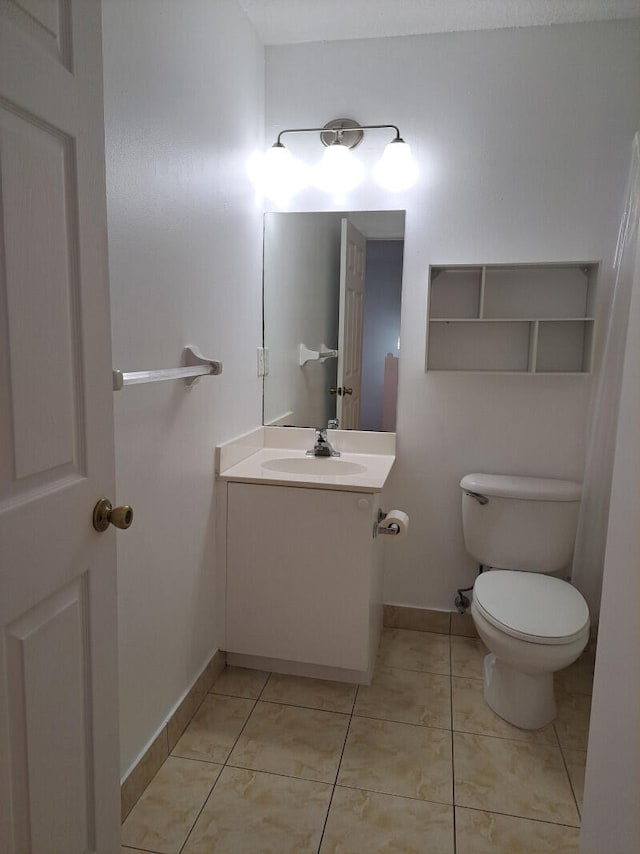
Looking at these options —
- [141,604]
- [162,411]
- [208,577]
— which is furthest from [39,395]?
[208,577]

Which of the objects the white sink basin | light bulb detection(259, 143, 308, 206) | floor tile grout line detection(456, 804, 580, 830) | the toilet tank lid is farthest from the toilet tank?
light bulb detection(259, 143, 308, 206)

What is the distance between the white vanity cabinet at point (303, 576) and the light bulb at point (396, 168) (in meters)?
1.26

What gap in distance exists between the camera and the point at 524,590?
2.03 metres

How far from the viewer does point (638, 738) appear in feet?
2.65

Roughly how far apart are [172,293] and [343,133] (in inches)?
47.0

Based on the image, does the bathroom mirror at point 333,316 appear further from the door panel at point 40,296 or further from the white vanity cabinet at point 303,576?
the door panel at point 40,296

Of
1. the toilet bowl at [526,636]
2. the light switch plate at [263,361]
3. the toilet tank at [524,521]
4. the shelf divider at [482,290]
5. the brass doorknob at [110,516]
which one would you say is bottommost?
the toilet bowl at [526,636]

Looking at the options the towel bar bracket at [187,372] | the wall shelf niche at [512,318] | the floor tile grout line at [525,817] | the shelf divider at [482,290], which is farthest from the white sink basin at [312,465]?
the floor tile grout line at [525,817]

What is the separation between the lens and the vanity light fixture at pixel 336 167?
2.25 m

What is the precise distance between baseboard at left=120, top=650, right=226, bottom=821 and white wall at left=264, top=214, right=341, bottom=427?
1068mm

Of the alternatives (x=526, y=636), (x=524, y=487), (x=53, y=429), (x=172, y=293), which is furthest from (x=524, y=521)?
(x=53, y=429)

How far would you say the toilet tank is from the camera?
2.21 metres

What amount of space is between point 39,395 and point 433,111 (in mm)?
2032

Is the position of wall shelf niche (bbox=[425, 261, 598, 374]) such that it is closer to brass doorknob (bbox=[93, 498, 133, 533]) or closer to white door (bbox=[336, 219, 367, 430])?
white door (bbox=[336, 219, 367, 430])
